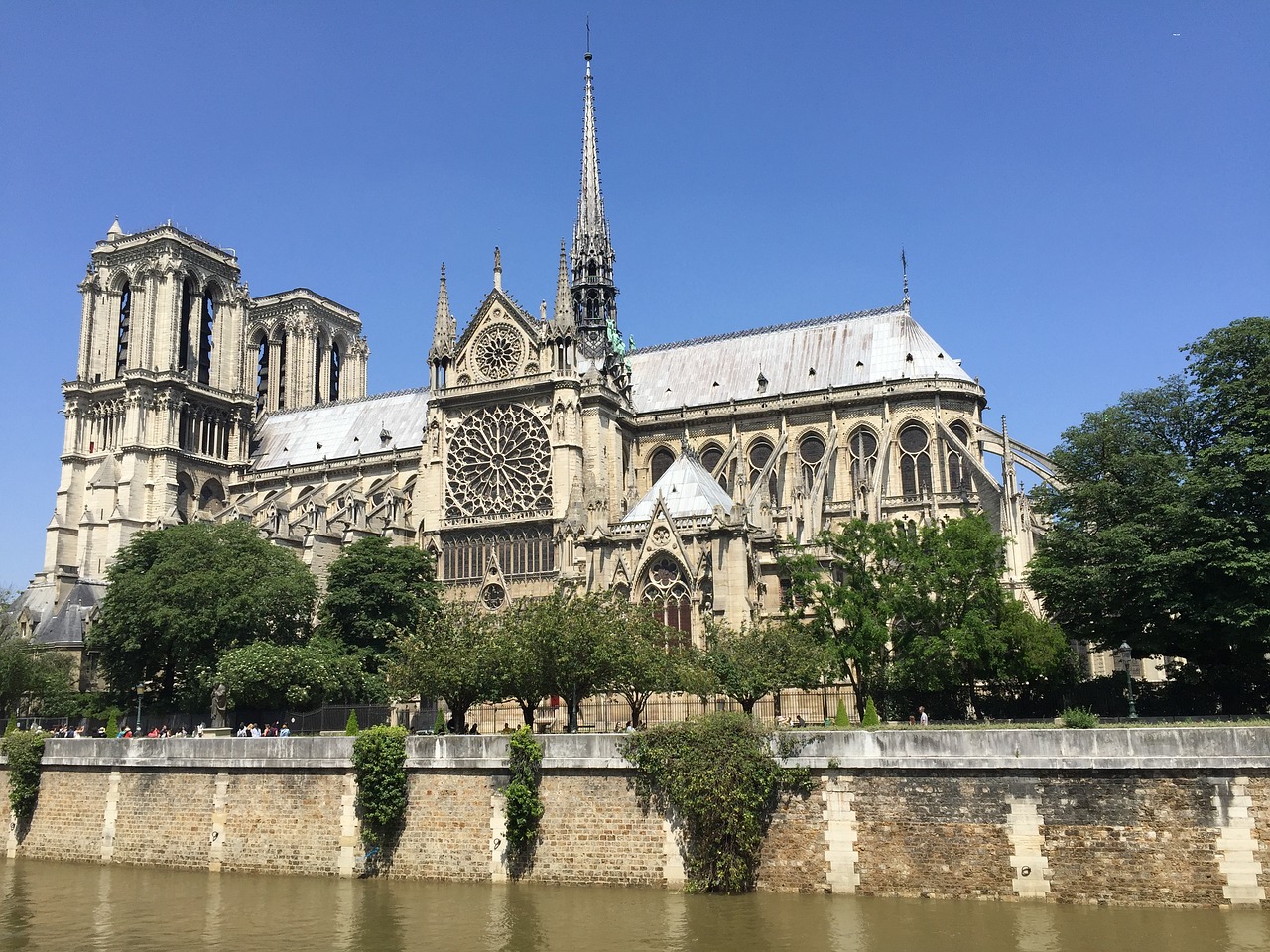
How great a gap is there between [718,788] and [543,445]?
3658cm

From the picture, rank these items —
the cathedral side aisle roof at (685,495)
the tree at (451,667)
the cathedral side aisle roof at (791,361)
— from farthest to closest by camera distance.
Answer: the cathedral side aisle roof at (791,361), the cathedral side aisle roof at (685,495), the tree at (451,667)

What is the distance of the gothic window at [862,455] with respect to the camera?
2377 inches

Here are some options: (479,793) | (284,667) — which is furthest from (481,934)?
(284,667)

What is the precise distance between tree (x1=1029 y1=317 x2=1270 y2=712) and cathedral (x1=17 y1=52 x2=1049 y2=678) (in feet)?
34.7

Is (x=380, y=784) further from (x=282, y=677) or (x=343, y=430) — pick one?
(x=343, y=430)

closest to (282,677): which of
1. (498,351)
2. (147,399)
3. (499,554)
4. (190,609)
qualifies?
(190,609)

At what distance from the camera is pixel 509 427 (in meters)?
62.7

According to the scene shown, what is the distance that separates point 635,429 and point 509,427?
7.86 meters

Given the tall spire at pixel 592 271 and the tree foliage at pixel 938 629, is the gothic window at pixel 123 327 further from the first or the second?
the tree foliage at pixel 938 629

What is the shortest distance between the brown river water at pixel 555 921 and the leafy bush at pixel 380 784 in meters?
1.29

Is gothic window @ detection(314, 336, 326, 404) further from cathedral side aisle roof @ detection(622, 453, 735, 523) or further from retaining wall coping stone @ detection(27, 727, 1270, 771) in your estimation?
retaining wall coping stone @ detection(27, 727, 1270, 771)

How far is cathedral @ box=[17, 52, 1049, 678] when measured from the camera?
163 feet

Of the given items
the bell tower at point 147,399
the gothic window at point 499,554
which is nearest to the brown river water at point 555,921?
the gothic window at point 499,554

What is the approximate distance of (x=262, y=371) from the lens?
9662cm
